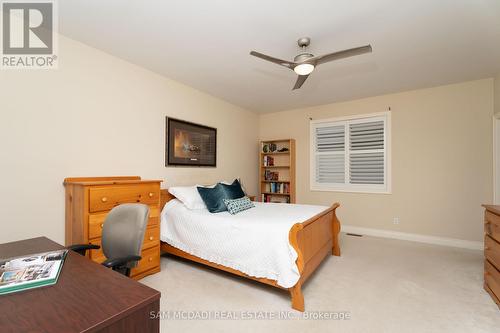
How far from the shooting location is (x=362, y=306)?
6.71 feet

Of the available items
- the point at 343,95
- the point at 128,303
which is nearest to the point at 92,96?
the point at 128,303

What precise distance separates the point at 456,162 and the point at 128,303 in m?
4.61

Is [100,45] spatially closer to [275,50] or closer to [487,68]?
[275,50]

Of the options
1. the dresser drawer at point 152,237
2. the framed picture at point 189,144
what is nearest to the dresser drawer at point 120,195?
the dresser drawer at point 152,237

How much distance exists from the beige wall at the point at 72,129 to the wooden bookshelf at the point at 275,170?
6.80 feet

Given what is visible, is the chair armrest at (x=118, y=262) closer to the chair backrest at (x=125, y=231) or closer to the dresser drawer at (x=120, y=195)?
the chair backrest at (x=125, y=231)

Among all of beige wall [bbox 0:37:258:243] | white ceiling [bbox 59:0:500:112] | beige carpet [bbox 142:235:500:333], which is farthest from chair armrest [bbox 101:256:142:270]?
white ceiling [bbox 59:0:500:112]

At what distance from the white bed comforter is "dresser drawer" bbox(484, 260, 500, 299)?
1660mm

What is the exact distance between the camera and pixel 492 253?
2.17 meters

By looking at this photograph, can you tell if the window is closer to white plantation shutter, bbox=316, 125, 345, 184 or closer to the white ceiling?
white plantation shutter, bbox=316, 125, 345, 184

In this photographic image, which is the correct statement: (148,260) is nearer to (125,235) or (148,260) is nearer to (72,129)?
(125,235)

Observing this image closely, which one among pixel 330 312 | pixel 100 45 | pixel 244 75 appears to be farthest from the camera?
pixel 244 75

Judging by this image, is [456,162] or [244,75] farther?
[456,162]

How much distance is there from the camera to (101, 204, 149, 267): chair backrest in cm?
151
